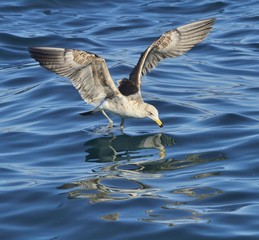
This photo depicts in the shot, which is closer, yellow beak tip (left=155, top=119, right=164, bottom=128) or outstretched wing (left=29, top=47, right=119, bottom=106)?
outstretched wing (left=29, top=47, right=119, bottom=106)

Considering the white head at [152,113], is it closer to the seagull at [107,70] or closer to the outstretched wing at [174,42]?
the seagull at [107,70]

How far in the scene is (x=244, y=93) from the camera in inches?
666

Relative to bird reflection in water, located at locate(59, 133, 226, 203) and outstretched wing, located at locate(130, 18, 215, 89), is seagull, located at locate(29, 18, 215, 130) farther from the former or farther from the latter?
bird reflection in water, located at locate(59, 133, 226, 203)

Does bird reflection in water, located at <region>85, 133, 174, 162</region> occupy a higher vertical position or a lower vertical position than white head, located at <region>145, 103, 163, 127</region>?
lower

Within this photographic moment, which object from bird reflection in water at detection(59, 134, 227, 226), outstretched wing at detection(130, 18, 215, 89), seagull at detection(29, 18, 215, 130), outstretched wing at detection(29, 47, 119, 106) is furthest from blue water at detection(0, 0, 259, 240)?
outstretched wing at detection(130, 18, 215, 89)

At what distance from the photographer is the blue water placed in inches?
415

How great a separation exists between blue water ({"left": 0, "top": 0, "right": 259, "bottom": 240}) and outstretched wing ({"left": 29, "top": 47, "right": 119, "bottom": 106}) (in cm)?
71

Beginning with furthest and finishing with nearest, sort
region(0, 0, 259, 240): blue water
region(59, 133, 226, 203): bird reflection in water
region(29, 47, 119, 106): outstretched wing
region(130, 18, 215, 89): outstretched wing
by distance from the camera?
region(130, 18, 215, 89): outstretched wing → region(29, 47, 119, 106): outstretched wing → region(59, 133, 226, 203): bird reflection in water → region(0, 0, 259, 240): blue water

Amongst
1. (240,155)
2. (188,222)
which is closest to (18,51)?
(240,155)

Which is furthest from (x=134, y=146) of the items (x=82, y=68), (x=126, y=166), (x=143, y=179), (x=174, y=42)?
(x=174, y=42)

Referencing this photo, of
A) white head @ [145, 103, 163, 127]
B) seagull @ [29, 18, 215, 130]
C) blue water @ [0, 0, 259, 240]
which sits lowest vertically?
blue water @ [0, 0, 259, 240]

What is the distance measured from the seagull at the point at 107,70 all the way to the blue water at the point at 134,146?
0.45 m

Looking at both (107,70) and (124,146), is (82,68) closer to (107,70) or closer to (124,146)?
(107,70)

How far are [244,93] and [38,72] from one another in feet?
14.8
